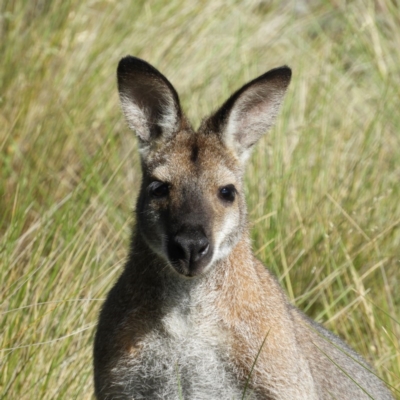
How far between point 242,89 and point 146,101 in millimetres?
575

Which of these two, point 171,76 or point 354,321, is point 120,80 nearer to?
point 354,321

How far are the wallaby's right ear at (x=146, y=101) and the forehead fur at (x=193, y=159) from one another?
0.09 metres

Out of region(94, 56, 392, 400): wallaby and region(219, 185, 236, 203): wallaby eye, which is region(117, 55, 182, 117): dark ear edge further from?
region(219, 185, 236, 203): wallaby eye

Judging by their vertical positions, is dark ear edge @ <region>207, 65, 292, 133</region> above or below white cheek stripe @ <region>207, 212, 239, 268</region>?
above

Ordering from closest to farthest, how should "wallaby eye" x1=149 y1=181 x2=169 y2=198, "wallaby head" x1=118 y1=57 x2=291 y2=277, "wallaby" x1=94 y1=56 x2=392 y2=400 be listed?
"wallaby head" x1=118 y1=57 x2=291 y2=277 < "wallaby" x1=94 y1=56 x2=392 y2=400 < "wallaby eye" x1=149 y1=181 x2=169 y2=198

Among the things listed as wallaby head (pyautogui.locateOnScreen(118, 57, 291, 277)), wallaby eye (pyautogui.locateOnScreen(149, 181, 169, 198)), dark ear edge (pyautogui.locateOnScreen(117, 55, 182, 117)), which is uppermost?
dark ear edge (pyautogui.locateOnScreen(117, 55, 182, 117))

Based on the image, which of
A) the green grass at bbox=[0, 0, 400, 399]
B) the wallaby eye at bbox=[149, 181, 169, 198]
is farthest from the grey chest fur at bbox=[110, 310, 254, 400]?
the wallaby eye at bbox=[149, 181, 169, 198]

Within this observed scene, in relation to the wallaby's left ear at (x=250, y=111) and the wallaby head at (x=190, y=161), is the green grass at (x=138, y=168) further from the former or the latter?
the wallaby's left ear at (x=250, y=111)

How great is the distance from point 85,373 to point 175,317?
98 centimetres

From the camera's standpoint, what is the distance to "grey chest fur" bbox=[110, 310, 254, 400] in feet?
14.8

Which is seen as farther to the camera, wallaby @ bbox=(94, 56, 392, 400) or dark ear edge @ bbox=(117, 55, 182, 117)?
dark ear edge @ bbox=(117, 55, 182, 117)

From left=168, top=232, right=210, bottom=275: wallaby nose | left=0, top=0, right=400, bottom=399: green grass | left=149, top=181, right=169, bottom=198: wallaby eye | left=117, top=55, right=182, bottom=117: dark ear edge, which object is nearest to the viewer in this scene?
left=168, top=232, right=210, bottom=275: wallaby nose

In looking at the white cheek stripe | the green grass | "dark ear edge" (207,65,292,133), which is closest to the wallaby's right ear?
"dark ear edge" (207,65,292,133)

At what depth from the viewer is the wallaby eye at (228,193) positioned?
15.2 feet
